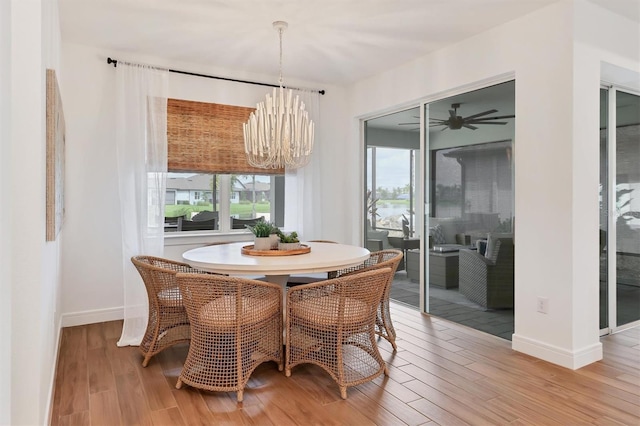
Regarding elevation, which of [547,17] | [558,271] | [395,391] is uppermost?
[547,17]

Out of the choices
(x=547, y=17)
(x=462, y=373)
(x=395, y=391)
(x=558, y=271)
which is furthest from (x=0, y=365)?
(x=547, y=17)

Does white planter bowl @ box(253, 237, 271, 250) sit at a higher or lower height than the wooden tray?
higher

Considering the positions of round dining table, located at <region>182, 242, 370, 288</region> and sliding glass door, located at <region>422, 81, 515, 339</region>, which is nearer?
round dining table, located at <region>182, 242, 370, 288</region>

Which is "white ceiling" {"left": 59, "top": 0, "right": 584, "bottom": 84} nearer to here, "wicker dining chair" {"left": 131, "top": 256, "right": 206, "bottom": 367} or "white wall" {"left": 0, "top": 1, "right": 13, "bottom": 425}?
"wicker dining chair" {"left": 131, "top": 256, "right": 206, "bottom": 367}

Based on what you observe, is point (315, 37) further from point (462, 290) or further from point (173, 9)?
point (462, 290)

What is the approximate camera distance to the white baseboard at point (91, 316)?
3750mm

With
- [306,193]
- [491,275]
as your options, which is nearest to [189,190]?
[306,193]

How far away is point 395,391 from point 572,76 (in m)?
2.43

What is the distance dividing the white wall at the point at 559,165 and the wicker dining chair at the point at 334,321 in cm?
127

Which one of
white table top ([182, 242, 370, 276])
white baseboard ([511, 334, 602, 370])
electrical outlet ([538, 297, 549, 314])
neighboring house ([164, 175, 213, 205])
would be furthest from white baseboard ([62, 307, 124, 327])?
electrical outlet ([538, 297, 549, 314])

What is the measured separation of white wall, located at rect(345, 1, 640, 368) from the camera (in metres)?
2.87

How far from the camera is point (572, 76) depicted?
2.84 metres

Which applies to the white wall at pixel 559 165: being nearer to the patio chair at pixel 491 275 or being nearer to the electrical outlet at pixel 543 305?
the electrical outlet at pixel 543 305

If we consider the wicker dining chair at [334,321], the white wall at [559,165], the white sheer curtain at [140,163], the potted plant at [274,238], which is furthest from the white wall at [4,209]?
the white wall at [559,165]
